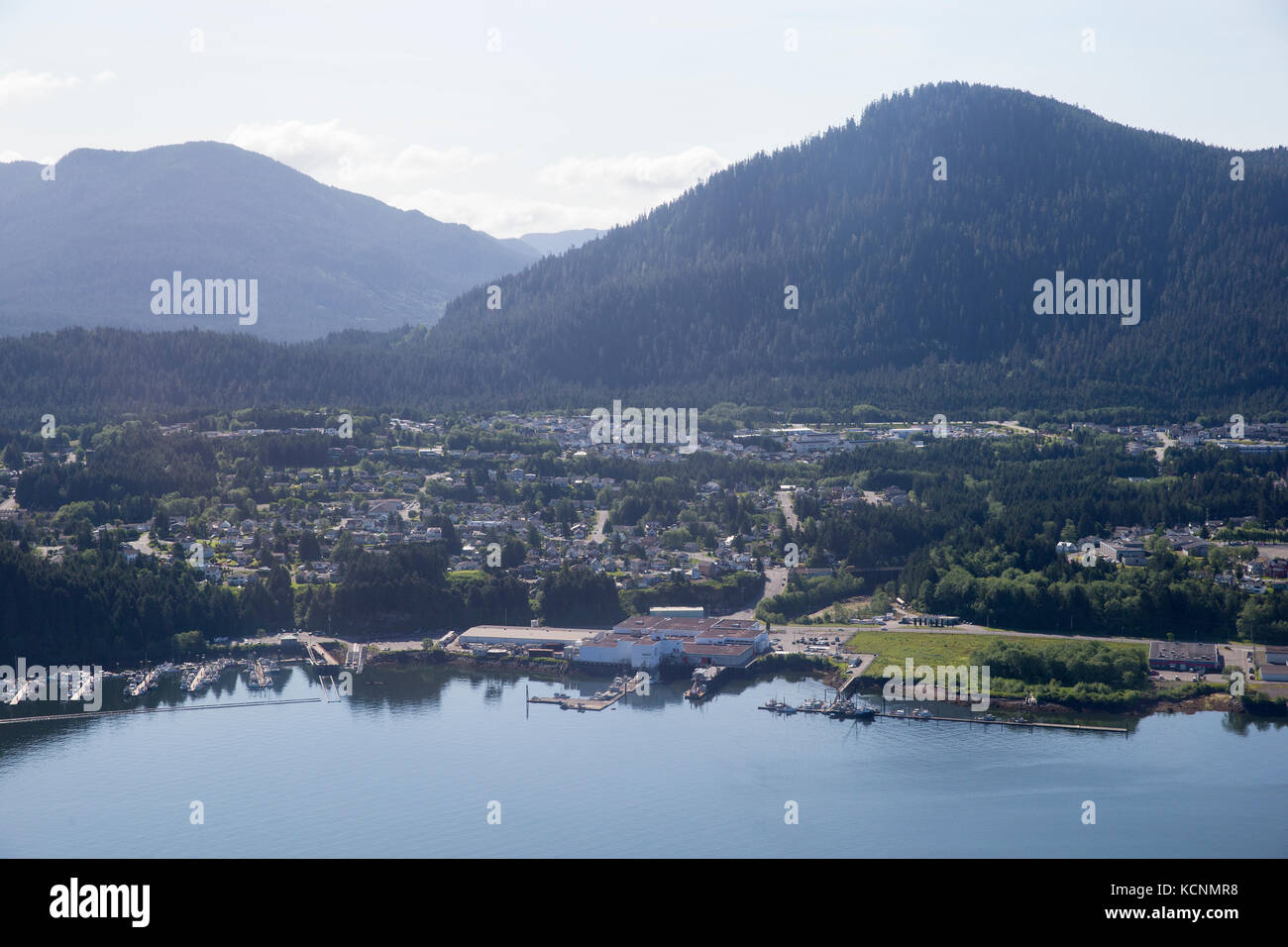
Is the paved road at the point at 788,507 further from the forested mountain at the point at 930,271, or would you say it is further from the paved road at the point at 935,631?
the forested mountain at the point at 930,271

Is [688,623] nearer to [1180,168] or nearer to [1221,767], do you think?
[1221,767]

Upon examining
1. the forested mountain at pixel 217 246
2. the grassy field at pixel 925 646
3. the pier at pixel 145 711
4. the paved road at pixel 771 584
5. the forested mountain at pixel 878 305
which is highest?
the forested mountain at pixel 217 246

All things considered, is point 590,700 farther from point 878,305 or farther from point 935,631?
point 878,305

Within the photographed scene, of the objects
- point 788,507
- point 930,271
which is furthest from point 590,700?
point 930,271

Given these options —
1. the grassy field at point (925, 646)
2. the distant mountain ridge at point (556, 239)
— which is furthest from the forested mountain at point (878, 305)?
the distant mountain ridge at point (556, 239)

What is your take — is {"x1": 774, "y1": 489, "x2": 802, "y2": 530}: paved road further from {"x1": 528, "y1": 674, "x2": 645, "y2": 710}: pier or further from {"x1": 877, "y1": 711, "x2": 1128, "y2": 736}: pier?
{"x1": 877, "y1": 711, "x2": 1128, "y2": 736}: pier

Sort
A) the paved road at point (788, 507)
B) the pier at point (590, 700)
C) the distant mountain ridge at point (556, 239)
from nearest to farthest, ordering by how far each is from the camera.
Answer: the pier at point (590, 700), the paved road at point (788, 507), the distant mountain ridge at point (556, 239)

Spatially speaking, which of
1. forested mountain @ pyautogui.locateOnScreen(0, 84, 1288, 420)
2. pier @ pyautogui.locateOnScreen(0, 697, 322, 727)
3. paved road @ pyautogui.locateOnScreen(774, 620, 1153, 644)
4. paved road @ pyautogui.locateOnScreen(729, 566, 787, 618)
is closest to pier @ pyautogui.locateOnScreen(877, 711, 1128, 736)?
paved road @ pyautogui.locateOnScreen(774, 620, 1153, 644)
